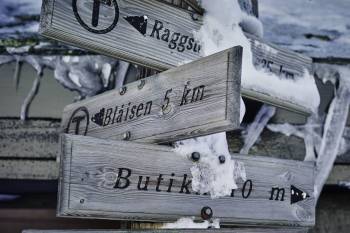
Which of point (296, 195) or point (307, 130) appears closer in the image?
point (296, 195)

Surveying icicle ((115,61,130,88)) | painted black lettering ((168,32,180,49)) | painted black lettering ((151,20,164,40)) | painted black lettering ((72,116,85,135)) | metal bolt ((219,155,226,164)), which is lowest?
metal bolt ((219,155,226,164))

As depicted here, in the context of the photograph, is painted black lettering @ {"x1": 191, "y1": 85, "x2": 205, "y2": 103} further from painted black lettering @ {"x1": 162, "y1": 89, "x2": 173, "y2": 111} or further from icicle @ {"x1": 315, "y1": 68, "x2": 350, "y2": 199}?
icicle @ {"x1": 315, "y1": 68, "x2": 350, "y2": 199}

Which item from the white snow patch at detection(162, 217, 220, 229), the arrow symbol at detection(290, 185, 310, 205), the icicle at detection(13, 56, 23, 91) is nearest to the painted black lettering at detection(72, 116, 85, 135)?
the white snow patch at detection(162, 217, 220, 229)

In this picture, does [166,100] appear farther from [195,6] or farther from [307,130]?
[307,130]

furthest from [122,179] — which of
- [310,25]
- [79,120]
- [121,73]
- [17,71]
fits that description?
[310,25]

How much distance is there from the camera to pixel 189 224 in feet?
6.02

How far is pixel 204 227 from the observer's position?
1863 mm

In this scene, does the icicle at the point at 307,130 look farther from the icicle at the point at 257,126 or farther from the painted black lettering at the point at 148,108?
the painted black lettering at the point at 148,108

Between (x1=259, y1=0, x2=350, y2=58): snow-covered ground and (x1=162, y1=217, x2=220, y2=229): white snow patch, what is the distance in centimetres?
149

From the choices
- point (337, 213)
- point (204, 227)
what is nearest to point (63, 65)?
point (204, 227)

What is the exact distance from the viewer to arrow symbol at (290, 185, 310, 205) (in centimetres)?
210

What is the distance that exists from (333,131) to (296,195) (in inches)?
44.1

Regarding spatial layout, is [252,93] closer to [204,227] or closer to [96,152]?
[204,227]

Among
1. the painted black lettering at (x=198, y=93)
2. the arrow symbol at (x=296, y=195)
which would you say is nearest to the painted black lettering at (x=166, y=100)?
the painted black lettering at (x=198, y=93)
